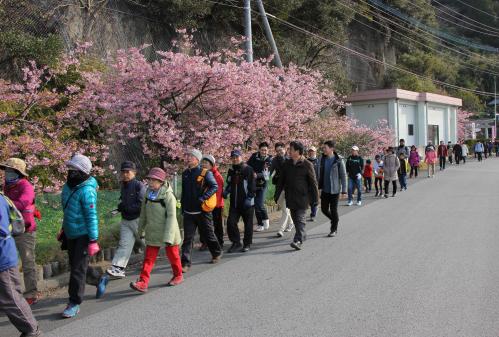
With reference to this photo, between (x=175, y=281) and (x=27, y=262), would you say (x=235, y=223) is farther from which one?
(x=27, y=262)

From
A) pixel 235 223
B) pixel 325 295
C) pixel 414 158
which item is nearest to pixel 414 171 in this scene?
pixel 414 158

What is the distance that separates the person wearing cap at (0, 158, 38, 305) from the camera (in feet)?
19.1

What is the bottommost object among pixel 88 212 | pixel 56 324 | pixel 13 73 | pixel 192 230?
pixel 56 324

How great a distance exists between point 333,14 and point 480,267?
2531 centimetres

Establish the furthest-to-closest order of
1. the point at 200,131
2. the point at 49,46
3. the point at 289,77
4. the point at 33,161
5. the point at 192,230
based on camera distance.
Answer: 1. the point at 289,77
2. the point at 49,46
3. the point at 200,131
4. the point at 33,161
5. the point at 192,230

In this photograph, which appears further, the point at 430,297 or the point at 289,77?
the point at 289,77

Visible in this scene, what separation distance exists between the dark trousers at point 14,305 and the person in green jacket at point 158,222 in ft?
6.07

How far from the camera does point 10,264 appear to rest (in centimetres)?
454

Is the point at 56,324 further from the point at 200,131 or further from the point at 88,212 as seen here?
the point at 200,131

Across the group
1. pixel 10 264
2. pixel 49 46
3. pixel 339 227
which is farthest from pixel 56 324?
pixel 49 46

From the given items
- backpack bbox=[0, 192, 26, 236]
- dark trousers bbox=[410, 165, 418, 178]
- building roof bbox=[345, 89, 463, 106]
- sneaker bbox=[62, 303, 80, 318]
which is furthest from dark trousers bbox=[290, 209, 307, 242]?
building roof bbox=[345, 89, 463, 106]

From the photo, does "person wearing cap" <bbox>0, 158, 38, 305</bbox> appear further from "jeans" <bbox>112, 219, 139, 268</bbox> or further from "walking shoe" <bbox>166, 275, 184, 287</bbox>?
"walking shoe" <bbox>166, 275, 184, 287</bbox>

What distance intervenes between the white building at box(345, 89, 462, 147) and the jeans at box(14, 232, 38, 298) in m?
31.3

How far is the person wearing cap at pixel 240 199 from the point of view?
8.73 m
